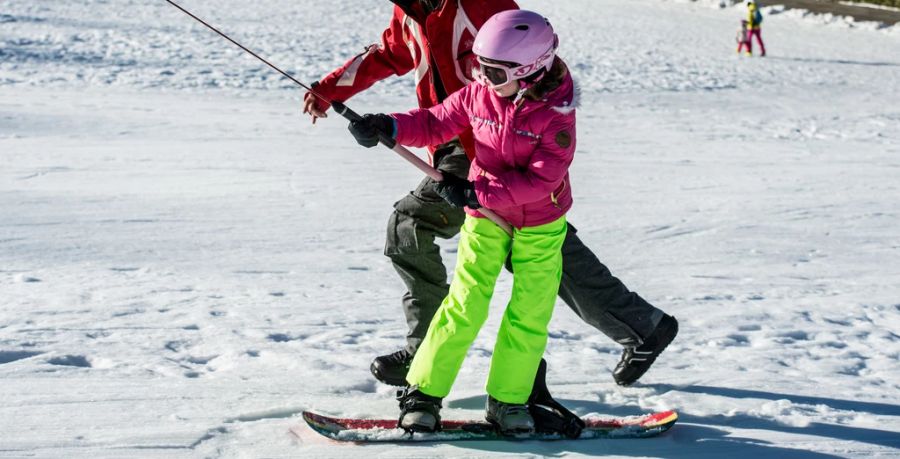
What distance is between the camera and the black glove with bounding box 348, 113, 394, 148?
10.9 feet

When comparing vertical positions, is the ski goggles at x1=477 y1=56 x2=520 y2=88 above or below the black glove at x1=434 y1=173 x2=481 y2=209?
above

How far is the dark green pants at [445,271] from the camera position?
384cm

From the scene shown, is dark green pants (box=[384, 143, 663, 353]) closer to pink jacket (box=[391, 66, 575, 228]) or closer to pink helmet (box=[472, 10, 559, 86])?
pink jacket (box=[391, 66, 575, 228])

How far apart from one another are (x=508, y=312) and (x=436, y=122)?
67cm

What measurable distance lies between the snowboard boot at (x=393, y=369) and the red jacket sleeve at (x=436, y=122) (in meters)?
0.94

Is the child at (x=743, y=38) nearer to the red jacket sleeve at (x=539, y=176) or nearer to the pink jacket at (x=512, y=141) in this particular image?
the pink jacket at (x=512, y=141)

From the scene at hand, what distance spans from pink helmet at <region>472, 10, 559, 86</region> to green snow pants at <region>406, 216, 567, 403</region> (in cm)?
51

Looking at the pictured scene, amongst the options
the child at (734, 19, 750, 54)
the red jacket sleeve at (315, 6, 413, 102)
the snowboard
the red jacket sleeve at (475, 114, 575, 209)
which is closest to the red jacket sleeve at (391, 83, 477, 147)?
the red jacket sleeve at (475, 114, 575, 209)

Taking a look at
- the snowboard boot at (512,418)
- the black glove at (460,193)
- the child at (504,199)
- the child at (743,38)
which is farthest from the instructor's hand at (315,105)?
the child at (743,38)

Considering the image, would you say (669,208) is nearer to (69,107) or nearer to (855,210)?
(855,210)

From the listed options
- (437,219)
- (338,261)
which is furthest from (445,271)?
(338,261)

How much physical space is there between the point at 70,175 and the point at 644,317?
18.0 ft

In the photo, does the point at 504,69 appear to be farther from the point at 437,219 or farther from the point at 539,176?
the point at 437,219

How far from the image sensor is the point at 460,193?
3.31m
